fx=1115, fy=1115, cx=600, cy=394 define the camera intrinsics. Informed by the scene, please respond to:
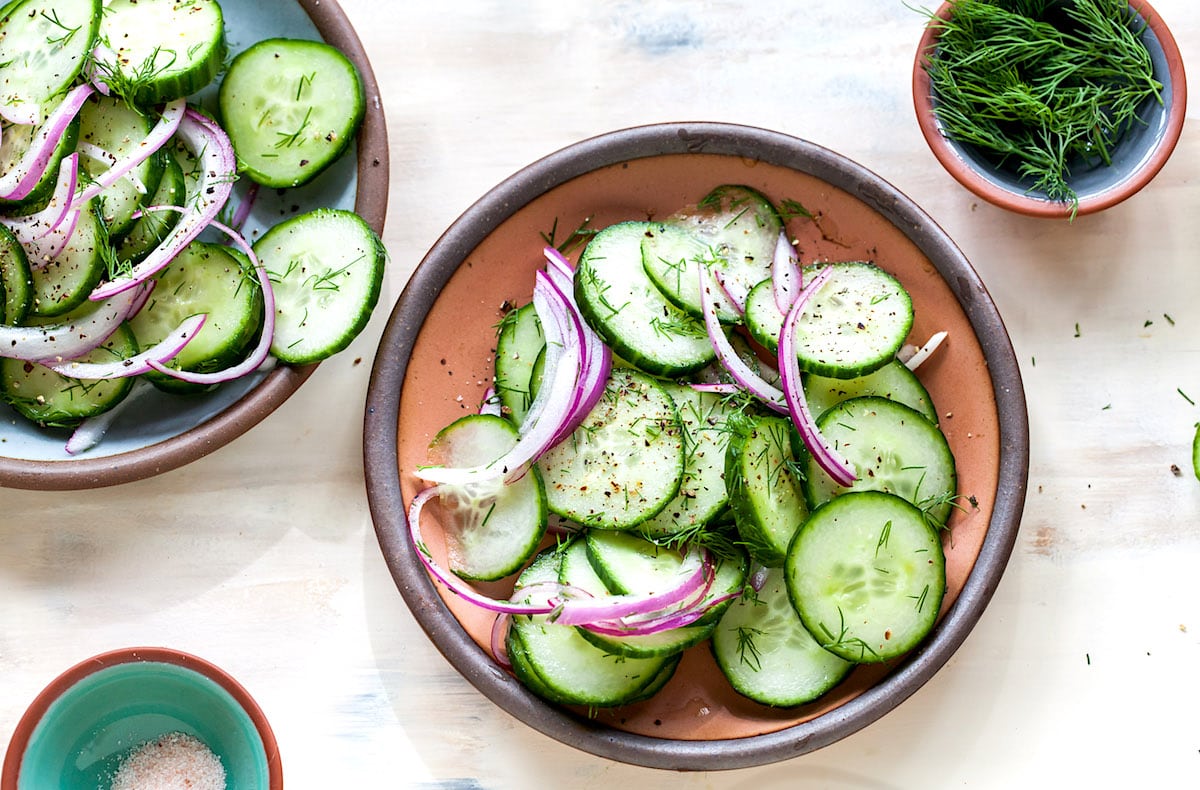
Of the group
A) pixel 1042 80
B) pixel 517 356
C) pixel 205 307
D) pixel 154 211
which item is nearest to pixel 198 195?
pixel 154 211

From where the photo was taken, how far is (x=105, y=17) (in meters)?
1.81

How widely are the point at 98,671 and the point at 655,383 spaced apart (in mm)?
1015

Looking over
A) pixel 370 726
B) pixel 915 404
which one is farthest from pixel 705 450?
pixel 370 726

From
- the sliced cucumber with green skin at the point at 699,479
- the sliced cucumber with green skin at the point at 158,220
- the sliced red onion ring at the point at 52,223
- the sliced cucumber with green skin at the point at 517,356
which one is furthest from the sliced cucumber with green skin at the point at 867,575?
the sliced red onion ring at the point at 52,223

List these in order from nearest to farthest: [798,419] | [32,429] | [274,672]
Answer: [798,419], [32,429], [274,672]

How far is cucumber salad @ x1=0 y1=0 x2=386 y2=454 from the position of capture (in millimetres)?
1768

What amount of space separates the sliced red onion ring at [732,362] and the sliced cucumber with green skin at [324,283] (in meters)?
0.53

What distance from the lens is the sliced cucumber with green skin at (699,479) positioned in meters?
1.78

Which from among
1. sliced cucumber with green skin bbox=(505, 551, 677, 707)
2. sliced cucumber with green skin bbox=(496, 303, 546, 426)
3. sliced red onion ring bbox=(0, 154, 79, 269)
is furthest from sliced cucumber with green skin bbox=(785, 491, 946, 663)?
sliced red onion ring bbox=(0, 154, 79, 269)

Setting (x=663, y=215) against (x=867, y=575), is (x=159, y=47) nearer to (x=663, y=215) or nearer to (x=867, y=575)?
(x=663, y=215)

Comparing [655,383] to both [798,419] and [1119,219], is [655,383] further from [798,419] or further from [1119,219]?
[1119,219]

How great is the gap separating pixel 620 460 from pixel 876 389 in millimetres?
436

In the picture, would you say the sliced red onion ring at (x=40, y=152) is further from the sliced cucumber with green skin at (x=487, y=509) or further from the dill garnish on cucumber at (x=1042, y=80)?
the dill garnish on cucumber at (x=1042, y=80)

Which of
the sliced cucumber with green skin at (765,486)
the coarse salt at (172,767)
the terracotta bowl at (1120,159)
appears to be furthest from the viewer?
the coarse salt at (172,767)
